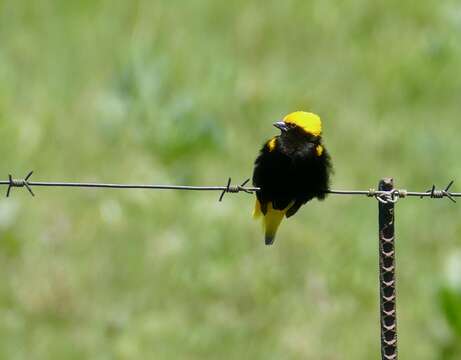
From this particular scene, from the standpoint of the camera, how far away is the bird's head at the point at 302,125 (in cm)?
539

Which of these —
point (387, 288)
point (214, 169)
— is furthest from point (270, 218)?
point (214, 169)

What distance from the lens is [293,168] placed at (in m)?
5.23

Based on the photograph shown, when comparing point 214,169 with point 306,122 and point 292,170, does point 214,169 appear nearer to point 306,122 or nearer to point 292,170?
point 306,122

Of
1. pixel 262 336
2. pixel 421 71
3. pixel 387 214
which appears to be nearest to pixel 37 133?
pixel 262 336

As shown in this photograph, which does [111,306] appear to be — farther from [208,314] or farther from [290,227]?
[290,227]

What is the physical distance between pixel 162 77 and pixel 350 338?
2.62m

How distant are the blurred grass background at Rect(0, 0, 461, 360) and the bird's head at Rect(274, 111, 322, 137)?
8.03 ft

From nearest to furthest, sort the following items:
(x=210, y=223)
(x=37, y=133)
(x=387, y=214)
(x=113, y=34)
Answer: (x=387, y=214) → (x=210, y=223) → (x=37, y=133) → (x=113, y=34)

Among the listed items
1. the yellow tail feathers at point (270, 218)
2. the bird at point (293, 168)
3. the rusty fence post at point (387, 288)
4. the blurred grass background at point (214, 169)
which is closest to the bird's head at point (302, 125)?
the bird at point (293, 168)

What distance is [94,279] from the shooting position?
26.3 feet

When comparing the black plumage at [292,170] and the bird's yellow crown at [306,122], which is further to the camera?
the bird's yellow crown at [306,122]

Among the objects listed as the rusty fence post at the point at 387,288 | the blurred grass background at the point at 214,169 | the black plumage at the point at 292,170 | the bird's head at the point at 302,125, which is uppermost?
the blurred grass background at the point at 214,169

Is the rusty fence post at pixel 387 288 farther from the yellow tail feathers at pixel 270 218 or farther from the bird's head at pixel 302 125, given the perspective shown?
the yellow tail feathers at pixel 270 218

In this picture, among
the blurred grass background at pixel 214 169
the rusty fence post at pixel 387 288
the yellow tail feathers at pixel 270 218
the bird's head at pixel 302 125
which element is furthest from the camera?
the blurred grass background at pixel 214 169
